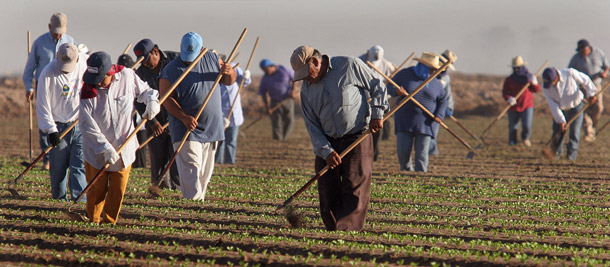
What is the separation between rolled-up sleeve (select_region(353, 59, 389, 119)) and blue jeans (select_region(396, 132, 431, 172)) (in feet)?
16.7

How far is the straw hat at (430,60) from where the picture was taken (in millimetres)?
11320

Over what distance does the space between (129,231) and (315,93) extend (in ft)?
6.83

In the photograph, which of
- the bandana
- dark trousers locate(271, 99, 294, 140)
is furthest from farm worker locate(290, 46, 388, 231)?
dark trousers locate(271, 99, 294, 140)

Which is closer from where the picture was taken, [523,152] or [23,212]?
[23,212]

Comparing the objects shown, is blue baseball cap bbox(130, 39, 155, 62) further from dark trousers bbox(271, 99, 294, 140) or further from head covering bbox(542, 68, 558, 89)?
dark trousers bbox(271, 99, 294, 140)

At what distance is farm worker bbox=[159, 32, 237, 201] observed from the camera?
8375 mm

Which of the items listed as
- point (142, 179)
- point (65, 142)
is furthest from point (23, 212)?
point (142, 179)

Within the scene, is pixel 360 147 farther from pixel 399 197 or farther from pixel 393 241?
pixel 399 197

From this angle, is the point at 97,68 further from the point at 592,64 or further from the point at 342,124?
the point at 592,64

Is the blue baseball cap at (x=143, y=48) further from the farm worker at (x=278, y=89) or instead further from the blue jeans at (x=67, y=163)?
the farm worker at (x=278, y=89)

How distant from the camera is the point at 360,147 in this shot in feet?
22.7

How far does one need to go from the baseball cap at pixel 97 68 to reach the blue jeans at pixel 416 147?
615 centimetres

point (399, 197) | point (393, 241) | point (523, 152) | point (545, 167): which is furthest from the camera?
point (523, 152)

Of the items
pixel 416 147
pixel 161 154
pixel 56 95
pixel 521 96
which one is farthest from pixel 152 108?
pixel 521 96
